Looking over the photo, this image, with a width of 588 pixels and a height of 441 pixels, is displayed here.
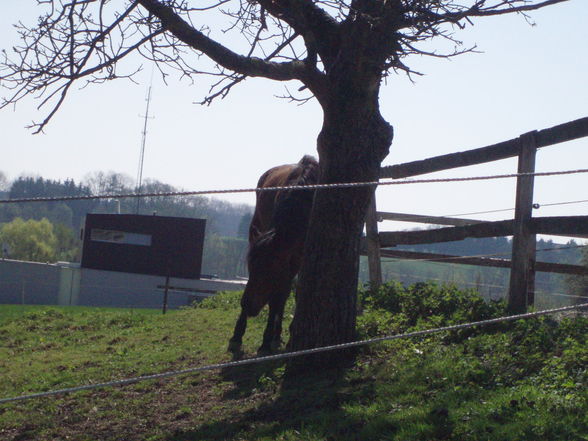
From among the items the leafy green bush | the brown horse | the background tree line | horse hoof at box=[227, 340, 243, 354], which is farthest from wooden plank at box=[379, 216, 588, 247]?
the background tree line

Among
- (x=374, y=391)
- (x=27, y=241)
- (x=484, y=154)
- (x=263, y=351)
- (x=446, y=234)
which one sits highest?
(x=484, y=154)

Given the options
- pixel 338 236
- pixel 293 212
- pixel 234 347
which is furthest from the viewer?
pixel 234 347

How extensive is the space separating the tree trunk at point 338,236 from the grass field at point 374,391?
363mm

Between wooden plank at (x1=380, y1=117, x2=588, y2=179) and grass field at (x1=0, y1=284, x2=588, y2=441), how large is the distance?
1377 millimetres

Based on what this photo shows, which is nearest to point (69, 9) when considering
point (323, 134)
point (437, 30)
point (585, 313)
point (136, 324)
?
point (323, 134)

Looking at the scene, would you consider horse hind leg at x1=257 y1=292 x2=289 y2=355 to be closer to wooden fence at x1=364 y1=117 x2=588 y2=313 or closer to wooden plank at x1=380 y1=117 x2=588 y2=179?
wooden fence at x1=364 y1=117 x2=588 y2=313

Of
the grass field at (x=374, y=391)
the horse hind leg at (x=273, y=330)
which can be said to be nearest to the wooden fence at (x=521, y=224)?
the grass field at (x=374, y=391)

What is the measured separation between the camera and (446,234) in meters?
8.00

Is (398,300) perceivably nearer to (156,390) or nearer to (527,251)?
(527,251)

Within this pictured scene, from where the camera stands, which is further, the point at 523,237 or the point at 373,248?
the point at 373,248

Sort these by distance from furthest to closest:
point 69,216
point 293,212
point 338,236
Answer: point 69,216 → point 293,212 → point 338,236

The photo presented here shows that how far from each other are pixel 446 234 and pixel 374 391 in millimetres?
3026

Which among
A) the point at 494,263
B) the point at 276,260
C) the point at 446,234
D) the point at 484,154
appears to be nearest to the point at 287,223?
the point at 276,260

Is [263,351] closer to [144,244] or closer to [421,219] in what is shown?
[421,219]
